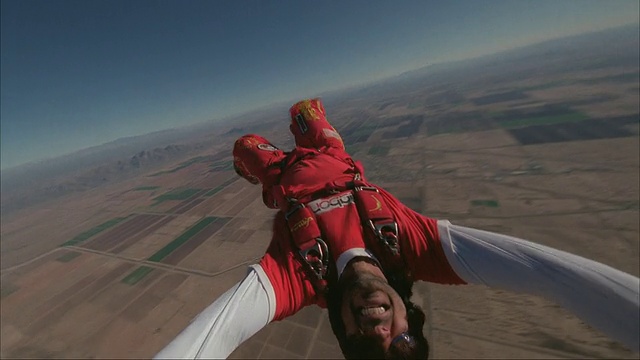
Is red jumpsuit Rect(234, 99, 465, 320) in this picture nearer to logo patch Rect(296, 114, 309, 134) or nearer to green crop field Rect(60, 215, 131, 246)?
logo patch Rect(296, 114, 309, 134)

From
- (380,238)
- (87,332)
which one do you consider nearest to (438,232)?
(380,238)

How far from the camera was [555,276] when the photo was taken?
1464 millimetres

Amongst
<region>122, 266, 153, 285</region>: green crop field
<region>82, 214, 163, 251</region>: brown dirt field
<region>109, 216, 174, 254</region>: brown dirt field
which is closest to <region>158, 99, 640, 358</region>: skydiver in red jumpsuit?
<region>122, 266, 153, 285</region>: green crop field

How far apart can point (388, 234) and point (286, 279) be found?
0.98 m

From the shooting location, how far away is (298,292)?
89.4 inches

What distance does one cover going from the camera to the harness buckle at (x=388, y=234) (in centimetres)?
235

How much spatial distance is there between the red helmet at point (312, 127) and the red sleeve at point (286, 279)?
194cm

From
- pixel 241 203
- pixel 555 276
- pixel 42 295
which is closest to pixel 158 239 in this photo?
pixel 241 203

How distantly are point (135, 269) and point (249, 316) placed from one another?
119 ft

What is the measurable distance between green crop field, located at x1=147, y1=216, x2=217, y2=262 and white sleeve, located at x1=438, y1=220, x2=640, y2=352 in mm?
35533

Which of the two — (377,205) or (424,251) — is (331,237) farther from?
(424,251)

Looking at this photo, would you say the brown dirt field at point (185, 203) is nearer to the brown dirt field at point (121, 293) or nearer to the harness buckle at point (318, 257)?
the brown dirt field at point (121, 293)

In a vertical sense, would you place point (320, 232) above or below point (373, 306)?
above

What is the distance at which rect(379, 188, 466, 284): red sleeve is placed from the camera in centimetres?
226
